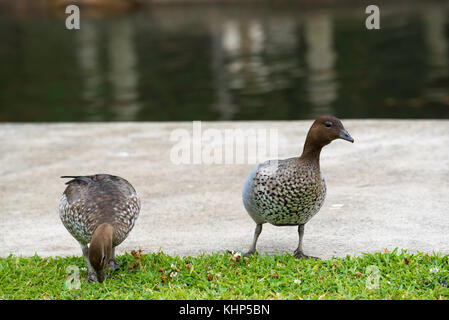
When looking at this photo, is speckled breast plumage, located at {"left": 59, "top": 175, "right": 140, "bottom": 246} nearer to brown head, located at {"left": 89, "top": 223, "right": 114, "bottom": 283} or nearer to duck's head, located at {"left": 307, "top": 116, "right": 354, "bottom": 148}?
brown head, located at {"left": 89, "top": 223, "right": 114, "bottom": 283}

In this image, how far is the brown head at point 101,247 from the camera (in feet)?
14.5

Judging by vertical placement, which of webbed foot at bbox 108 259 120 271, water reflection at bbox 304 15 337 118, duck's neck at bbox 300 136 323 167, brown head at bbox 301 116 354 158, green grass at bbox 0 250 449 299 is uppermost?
water reflection at bbox 304 15 337 118

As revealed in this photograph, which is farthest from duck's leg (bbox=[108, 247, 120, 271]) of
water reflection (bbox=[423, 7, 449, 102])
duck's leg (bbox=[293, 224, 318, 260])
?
water reflection (bbox=[423, 7, 449, 102])

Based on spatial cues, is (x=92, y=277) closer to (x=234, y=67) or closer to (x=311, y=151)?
(x=311, y=151)

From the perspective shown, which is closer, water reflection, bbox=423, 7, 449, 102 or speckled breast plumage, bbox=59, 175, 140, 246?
speckled breast plumage, bbox=59, 175, 140, 246

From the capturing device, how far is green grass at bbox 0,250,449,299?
458 centimetres

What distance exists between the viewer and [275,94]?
13.6 m

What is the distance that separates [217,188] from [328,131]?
2148 millimetres

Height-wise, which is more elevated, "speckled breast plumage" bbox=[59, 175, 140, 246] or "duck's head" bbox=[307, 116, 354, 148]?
"duck's head" bbox=[307, 116, 354, 148]

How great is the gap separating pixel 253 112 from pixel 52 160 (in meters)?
4.99

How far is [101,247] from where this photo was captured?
14.5ft

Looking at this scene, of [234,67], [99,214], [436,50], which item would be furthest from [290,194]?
[436,50]

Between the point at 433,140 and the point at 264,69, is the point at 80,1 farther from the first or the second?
the point at 433,140

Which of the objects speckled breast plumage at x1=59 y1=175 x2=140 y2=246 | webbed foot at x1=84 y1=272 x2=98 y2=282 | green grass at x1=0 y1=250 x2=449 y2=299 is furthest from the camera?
webbed foot at x1=84 y1=272 x2=98 y2=282
